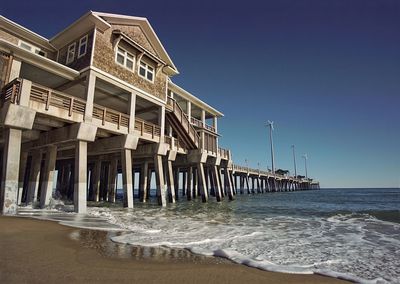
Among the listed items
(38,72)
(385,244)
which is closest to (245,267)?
(385,244)

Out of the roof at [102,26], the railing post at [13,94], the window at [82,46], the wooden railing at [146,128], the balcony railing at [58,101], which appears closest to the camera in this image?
the railing post at [13,94]

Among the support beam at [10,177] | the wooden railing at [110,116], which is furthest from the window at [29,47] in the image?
the support beam at [10,177]

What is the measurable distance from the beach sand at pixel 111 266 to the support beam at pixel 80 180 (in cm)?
726

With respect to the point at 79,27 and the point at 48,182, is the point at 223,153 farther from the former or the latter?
the point at 79,27

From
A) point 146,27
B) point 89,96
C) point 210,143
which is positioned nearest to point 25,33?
point 89,96

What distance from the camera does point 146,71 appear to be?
18703 millimetres

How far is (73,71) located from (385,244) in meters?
16.0

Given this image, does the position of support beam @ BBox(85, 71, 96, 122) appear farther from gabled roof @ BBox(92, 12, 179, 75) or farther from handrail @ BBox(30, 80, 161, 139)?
gabled roof @ BBox(92, 12, 179, 75)

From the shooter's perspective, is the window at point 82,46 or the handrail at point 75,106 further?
the window at point 82,46

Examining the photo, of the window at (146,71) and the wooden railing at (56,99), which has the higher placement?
the window at (146,71)

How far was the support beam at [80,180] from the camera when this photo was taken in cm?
1234

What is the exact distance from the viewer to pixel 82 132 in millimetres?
12562

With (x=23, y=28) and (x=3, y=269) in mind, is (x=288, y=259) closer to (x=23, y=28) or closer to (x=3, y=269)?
(x=3, y=269)

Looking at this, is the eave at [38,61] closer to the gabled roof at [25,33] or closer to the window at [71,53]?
the window at [71,53]
